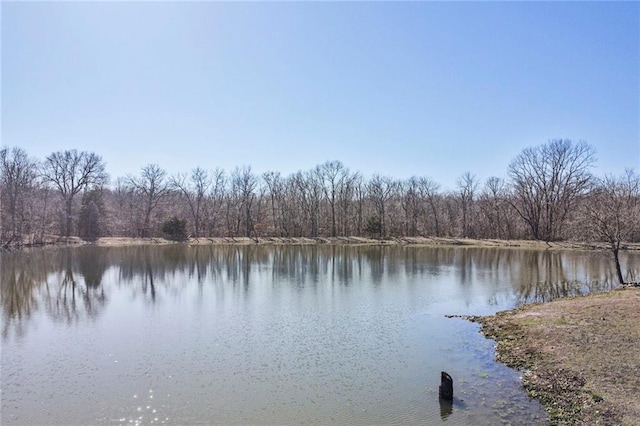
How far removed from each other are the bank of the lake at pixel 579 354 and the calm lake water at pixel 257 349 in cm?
61

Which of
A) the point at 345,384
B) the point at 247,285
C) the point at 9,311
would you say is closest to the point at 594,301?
the point at 345,384

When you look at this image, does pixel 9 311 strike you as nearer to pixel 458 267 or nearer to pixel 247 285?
pixel 247 285

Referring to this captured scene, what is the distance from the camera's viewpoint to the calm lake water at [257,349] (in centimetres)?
945

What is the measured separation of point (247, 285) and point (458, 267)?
1897cm

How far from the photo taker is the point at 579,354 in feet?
37.4

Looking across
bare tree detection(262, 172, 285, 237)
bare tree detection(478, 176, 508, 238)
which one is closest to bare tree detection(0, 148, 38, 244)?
bare tree detection(262, 172, 285, 237)

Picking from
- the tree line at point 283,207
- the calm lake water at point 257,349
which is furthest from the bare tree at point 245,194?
the calm lake water at point 257,349

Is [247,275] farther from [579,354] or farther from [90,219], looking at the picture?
[90,219]

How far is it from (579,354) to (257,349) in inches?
368

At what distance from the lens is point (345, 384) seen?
10875 mm

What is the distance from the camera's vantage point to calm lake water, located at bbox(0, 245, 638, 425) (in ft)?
31.0

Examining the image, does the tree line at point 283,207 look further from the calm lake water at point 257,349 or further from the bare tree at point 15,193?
the calm lake water at point 257,349

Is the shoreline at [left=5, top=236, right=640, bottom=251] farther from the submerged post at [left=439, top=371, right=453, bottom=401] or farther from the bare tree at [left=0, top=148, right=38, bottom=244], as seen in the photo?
the submerged post at [left=439, top=371, right=453, bottom=401]

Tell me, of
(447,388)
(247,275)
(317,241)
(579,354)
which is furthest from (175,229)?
(579,354)
